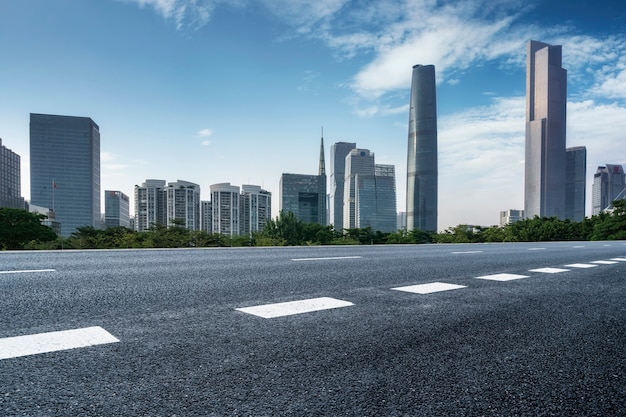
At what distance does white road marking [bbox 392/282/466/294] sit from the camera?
3627 millimetres

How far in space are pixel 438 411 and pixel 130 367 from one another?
1169 millimetres

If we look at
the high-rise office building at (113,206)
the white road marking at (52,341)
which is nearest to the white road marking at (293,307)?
the white road marking at (52,341)

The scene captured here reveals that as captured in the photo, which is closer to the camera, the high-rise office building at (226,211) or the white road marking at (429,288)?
the white road marking at (429,288)

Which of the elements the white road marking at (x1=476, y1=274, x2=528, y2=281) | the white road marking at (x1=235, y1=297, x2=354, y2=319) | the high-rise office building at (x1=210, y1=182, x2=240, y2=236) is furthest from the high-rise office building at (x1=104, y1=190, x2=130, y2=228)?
the white road marking at (x1=235, y1=297, x2=354, y2=319)

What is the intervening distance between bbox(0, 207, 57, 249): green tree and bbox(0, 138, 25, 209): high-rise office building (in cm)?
13539

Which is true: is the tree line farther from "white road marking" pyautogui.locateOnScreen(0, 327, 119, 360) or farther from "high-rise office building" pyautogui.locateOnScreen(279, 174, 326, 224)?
"high-rise office building" pyautogui.locateOnScreen(279, 174, 326, 224)

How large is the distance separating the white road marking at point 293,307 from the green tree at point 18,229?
78.5 ft

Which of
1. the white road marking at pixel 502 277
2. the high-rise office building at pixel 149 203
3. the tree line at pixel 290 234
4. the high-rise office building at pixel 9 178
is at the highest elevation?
the high-rise office building at pixel 9 178

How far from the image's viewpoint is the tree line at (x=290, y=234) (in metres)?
16.5

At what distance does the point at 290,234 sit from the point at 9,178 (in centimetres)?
15372

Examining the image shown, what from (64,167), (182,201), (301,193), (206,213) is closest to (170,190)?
(182,201)

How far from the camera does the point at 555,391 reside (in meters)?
1.38

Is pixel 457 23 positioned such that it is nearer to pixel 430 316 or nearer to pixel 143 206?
pixel 430 316

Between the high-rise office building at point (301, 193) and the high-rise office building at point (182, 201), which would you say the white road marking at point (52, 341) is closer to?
the high-rise office building at point (182, 201)
